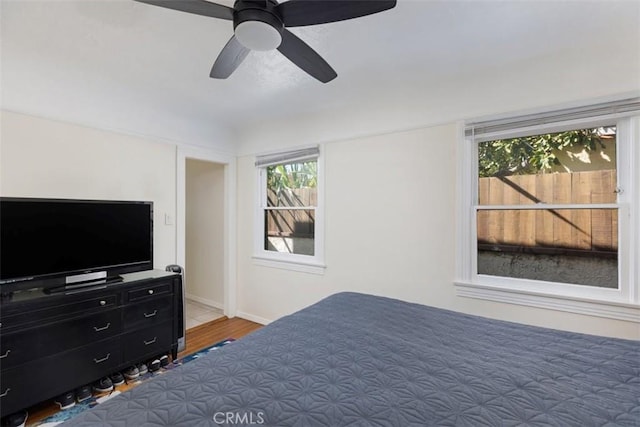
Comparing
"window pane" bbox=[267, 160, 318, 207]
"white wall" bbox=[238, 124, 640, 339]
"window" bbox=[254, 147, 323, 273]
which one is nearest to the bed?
"white wall" bbox=[238, 124, 640, 339]

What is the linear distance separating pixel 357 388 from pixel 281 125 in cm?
295

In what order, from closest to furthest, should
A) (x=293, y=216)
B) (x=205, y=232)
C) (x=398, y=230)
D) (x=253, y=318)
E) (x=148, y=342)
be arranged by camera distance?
1. (x=148, y=342)
2. (x=398, y=230)
3. (x=293, y=216)
4. (x=253, y=318)
5. (x=205, y=232)

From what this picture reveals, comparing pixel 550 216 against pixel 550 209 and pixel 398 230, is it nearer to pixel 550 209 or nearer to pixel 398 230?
pixel 550 209

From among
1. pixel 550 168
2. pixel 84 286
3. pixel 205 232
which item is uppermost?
pixel 550 168

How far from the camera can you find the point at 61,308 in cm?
198

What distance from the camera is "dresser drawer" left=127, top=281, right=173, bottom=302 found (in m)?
2.38

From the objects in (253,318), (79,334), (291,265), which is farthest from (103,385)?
(291,265)

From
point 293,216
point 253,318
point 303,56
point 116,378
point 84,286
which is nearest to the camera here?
point 303,56

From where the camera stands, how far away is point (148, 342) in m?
2.49

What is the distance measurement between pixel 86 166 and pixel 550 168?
3698 mm

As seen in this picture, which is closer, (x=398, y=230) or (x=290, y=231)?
(x=398, y=230)

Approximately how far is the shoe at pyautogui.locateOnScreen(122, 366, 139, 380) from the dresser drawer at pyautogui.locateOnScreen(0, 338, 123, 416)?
20 centimetres

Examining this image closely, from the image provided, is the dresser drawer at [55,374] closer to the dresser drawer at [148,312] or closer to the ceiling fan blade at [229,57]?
the dresser drawer at [148,312]

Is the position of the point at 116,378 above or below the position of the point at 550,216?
below
